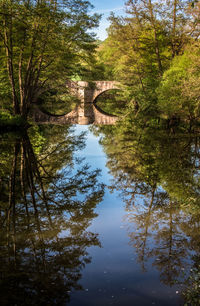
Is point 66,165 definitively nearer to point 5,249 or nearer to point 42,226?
point 42,226

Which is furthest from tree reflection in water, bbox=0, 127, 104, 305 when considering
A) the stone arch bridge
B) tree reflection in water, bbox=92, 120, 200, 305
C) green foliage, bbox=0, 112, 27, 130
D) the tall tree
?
the stone arch bridge

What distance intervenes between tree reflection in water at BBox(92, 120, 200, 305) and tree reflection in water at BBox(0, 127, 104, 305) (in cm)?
95

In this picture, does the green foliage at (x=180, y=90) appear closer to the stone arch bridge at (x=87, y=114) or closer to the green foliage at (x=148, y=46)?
the green foliage at (x=148, y=46)

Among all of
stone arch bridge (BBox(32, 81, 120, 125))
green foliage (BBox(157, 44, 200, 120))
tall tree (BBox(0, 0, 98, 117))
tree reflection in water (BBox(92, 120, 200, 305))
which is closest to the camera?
tree reflection in water (BBox(92, 120, 200, 305))

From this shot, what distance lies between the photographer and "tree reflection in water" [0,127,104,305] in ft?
13.8

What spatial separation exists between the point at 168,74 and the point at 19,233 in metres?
17.4

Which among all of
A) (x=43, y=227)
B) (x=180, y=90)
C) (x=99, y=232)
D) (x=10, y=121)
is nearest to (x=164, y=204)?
(x=99, y=232)

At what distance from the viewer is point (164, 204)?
7738 mm

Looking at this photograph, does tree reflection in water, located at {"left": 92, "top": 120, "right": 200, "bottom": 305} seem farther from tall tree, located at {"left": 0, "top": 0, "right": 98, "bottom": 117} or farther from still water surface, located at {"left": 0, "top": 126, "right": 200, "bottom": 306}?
tall tree, located at {"left": 0, "top": 0, "right": 98, "bottom": 117}

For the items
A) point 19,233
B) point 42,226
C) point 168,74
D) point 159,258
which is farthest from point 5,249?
point 168,74

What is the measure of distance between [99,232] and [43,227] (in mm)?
1189

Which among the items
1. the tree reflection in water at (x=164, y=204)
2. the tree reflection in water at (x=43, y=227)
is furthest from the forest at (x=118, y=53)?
the tree reflection in water at (x=43, y=227)

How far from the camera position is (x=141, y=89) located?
83.5 feet

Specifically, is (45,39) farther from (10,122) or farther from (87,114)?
(87,114)
